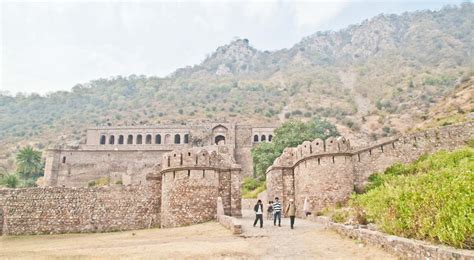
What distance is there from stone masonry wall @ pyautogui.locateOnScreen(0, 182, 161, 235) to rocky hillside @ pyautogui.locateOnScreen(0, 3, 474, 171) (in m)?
35.0

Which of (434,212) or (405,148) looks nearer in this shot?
(434,212)

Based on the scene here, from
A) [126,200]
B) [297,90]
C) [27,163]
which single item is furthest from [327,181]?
[297,90]

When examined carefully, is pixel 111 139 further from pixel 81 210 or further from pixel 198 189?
pixel 198 189

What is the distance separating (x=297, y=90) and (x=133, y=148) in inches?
2196

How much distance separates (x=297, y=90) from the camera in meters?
102

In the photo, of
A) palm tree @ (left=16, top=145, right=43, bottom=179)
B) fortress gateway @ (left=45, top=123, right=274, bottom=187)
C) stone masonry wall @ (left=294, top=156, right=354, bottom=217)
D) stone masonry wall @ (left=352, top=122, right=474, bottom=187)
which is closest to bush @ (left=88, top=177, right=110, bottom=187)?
fortress gateway @ (left=45, top=123, right=274, bottom=187)

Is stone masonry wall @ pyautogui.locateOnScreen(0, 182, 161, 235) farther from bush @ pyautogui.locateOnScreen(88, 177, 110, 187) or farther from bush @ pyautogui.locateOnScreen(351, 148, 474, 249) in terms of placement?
bush @ pyautogui.locateOnScreen(88, 177, 110, 187)

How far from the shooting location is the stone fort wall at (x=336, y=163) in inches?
690

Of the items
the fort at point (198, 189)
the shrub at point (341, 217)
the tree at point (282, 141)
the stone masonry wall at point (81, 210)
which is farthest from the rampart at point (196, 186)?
the tree at point (282, 141)

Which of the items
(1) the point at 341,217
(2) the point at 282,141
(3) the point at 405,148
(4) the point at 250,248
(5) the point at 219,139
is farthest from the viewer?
(5) the point at 219,139

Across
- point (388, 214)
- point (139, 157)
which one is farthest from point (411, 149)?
point (139, 157)

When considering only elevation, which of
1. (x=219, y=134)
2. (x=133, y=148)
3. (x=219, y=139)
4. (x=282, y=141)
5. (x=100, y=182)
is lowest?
(x=100, y=182)

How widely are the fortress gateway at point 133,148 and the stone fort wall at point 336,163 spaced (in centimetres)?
2530

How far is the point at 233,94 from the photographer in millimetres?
105375
